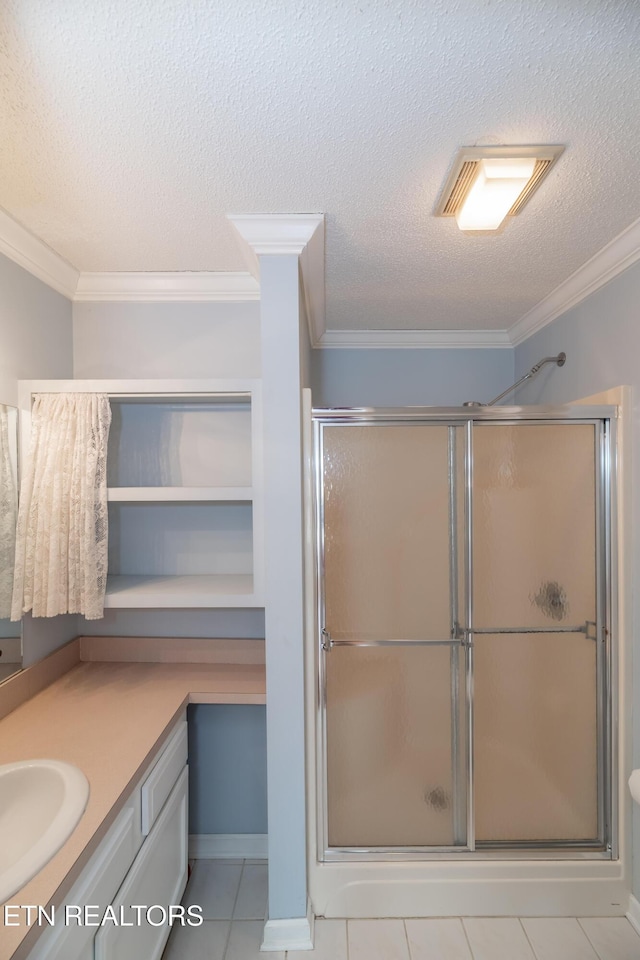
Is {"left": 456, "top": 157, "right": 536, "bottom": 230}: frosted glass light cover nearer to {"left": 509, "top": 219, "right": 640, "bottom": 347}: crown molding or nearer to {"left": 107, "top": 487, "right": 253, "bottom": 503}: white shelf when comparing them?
{"left": 509, "top": 219, "right": 640, "bottom": 347}: crown molding

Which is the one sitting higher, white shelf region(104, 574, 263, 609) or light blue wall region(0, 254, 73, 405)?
light blue wall region(0, 254, 73, 405)

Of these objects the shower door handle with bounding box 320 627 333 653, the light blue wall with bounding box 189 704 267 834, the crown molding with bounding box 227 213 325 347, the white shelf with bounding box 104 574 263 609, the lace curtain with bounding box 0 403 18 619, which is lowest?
the light blue wall with bounding box 189 704 267 834

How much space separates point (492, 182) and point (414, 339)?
1.39m

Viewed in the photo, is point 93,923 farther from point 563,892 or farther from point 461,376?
point 461,376

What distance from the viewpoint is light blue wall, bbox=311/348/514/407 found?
2.76m

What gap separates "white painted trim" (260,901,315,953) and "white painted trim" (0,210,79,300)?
2483mm

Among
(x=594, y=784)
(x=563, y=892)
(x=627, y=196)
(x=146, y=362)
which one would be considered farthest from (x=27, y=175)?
(x=563, y=892)

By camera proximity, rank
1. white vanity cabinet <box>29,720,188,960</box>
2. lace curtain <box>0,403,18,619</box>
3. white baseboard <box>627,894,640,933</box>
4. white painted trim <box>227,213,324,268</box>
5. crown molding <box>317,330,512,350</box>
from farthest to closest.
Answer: crown molding <box>317,330,512,350</box> → white baseboard <box>627,894,640,933</box> → lace curtain <box>0,403,18,619</box> → white painted trim <box>227,213,324,268</box> → white vanity cabinet <box>29,720,188,960</box>

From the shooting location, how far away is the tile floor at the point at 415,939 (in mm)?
1705

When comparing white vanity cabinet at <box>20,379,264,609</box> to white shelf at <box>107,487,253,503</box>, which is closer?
white shelf at <box>107,487,253,503</box>

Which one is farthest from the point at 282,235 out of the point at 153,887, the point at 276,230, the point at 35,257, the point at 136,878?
the point at 153,887

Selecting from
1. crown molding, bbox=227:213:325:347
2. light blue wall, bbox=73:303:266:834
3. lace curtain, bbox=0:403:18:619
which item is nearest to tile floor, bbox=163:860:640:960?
light blue wall, bbox=73:303:266:834

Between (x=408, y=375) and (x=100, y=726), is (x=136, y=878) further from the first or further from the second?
(x=408, y=375)

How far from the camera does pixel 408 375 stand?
277cm
